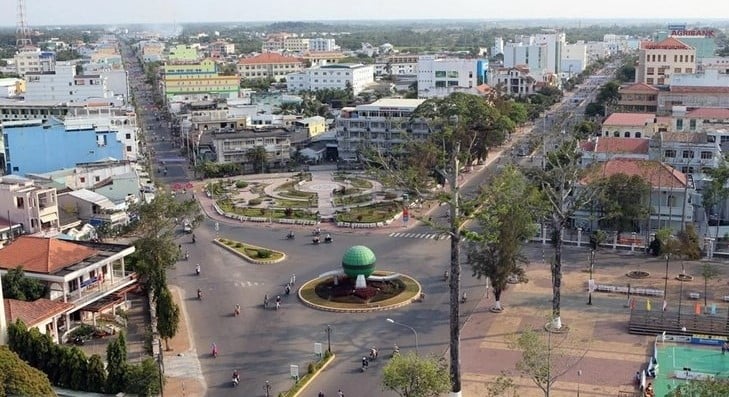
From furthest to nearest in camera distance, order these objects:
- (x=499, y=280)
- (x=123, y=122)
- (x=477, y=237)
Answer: (x=123, y=122), (x=499, y=280), (x=477, y=237)

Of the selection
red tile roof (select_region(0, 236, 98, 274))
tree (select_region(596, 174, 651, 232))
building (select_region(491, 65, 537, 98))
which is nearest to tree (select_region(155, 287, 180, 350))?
red tile roof (select_region(0, 236, 98, 274))

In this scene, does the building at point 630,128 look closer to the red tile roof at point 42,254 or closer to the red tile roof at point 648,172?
the red tile roof at point 648,172

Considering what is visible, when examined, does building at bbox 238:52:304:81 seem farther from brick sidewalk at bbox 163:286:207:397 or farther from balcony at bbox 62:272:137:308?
brick sidewalk at bbox 163:286:207:397

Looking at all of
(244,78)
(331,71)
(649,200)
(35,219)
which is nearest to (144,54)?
(244,78)

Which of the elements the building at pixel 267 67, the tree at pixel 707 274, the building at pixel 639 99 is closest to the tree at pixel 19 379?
the tree at pixel 707 274

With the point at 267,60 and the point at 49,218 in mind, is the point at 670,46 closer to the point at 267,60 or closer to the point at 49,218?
the point at 49,218

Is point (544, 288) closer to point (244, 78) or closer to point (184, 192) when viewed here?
point (184, 192)
